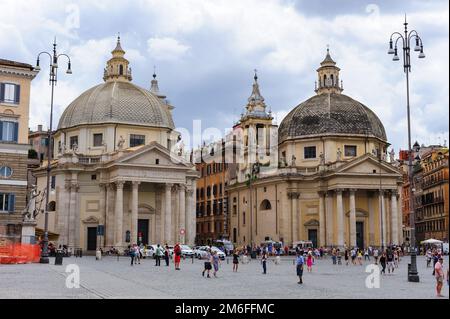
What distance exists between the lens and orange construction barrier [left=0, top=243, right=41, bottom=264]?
137 ft

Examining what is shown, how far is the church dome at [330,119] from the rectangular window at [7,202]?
37.7m

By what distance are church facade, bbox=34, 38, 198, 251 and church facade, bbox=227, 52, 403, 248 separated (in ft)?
35.0

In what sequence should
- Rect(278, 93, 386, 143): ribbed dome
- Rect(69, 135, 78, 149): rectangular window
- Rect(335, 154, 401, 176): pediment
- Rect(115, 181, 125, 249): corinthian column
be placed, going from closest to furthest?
Rect(115, 181, 125, 249): corinthian column → Rect(335, 154, 401, 176): pediment → Rect(69, 135, 78, 149): rectangular window → Rect(278, 93, 386, 143): ribbed dome

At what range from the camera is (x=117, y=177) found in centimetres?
6444

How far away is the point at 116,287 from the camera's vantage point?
24969 mm

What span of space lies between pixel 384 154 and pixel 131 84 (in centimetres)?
3082

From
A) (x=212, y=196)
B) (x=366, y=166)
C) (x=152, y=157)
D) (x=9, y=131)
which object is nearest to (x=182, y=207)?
(x=152, y=157)

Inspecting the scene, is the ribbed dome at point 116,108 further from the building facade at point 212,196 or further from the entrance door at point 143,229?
the building facade at point 212,196

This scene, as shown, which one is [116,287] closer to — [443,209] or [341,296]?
[341,296]

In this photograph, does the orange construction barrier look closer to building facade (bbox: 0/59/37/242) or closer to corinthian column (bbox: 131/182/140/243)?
building facade (bbox: 0/59/37/242)

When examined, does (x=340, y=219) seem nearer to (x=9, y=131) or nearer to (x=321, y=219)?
(x=321, y=219)

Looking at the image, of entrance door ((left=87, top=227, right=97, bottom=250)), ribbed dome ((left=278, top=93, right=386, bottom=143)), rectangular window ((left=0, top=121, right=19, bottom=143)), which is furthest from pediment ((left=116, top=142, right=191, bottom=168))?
ribbed dome ((left=278, top=93, right=386, bottom=143))
